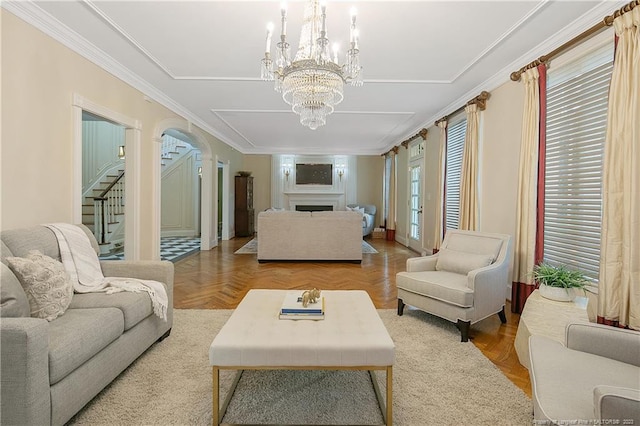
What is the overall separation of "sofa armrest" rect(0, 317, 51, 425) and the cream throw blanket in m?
0.90

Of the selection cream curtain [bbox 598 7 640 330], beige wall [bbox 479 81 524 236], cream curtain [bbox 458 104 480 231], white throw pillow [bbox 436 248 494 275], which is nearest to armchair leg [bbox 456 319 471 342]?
white throw pillow [bbox 436 248 494 275]

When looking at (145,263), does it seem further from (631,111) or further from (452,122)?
(452,122)

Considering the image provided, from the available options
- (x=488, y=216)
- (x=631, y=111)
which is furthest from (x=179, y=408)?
(x=488, y=216)

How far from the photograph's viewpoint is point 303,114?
3049 mm

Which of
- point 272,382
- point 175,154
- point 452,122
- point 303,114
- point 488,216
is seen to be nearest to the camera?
point 272,382

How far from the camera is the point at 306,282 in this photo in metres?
4.37

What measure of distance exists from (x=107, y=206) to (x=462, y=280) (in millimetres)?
6889

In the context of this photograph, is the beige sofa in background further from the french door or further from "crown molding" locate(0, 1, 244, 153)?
"crown molding" locate(0, 1, 244, 153)

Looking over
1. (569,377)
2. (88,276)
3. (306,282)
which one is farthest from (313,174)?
(569,377)

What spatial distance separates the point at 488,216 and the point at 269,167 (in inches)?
288

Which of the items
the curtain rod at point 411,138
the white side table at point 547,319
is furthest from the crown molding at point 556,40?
the white side table at point 547,319

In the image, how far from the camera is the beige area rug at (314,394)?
5.40 ft

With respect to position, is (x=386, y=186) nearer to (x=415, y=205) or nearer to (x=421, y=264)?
(x=415, y=205)

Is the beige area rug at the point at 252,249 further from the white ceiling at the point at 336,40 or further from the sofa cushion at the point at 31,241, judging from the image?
the sofa cushion at the point at 31,241
